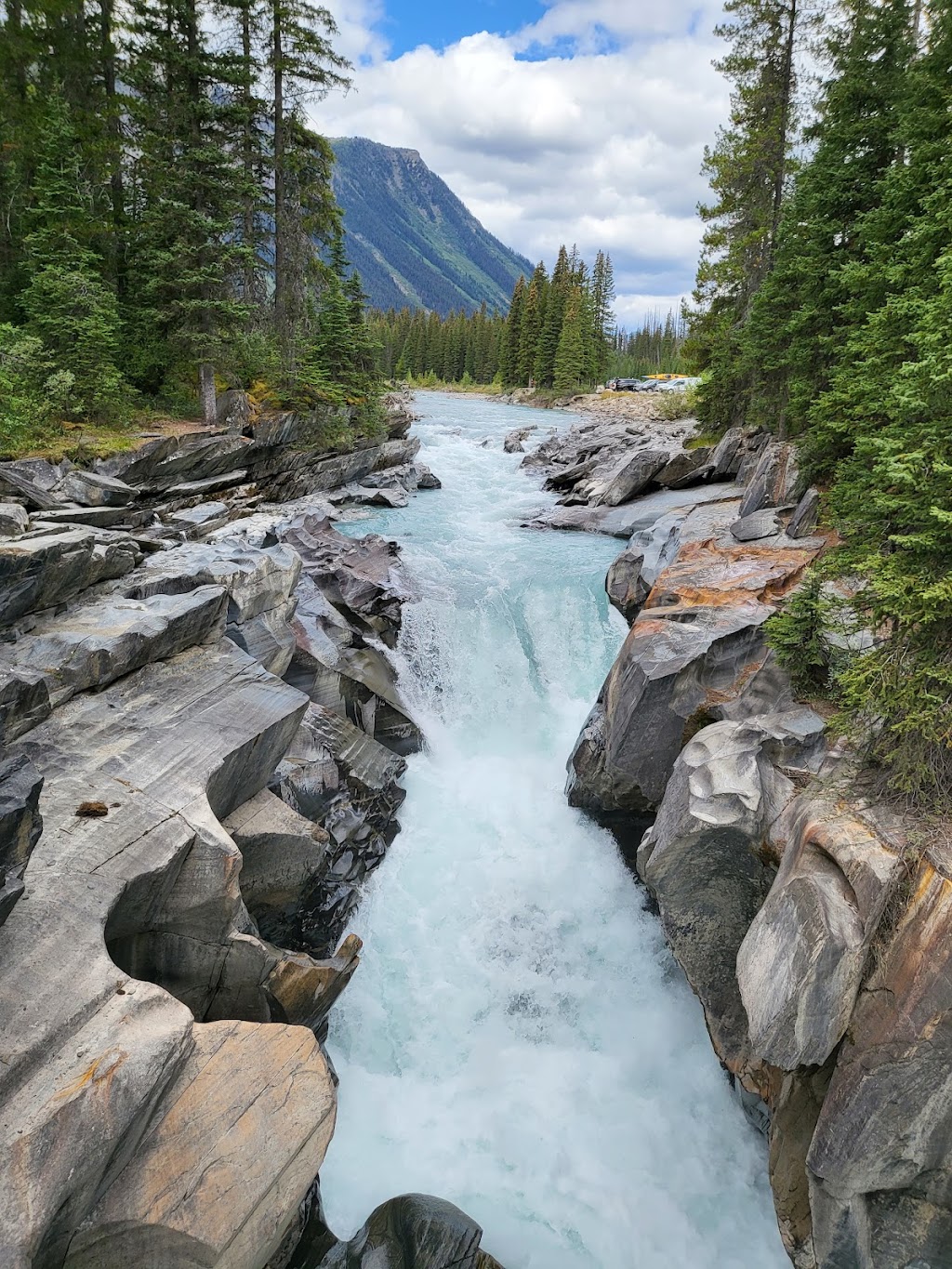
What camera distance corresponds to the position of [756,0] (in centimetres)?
2242

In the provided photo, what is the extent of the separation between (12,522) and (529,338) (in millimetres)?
83055

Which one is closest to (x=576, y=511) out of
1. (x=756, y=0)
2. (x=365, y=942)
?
(x=756, y=0)

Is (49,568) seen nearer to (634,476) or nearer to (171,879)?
(171,879)

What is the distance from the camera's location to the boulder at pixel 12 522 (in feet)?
33.6

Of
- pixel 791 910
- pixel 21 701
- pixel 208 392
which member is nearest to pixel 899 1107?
pixel 791 910

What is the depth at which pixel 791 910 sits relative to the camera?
6109mm

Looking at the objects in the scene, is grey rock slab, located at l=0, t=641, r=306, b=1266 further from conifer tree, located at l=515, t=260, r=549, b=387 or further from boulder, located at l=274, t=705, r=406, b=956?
conifer tree, located at l=515, t=260, r=549, b=387

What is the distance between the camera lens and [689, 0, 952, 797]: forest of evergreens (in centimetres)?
630

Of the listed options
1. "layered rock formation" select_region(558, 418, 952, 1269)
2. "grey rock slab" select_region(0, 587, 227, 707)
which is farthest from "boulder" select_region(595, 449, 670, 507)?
"grey rock slab" select_region(0, 587, 227, 707)

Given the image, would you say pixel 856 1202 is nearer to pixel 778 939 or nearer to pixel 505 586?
pixel 778 939

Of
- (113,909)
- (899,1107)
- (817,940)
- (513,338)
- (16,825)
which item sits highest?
(513,338)

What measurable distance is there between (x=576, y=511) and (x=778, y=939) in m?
22.0

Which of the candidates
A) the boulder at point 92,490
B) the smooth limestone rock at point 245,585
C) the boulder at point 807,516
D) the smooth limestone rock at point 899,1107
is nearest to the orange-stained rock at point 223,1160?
the smooth limestone rock at point 899,1107

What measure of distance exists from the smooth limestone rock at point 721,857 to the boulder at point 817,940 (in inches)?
50.3
